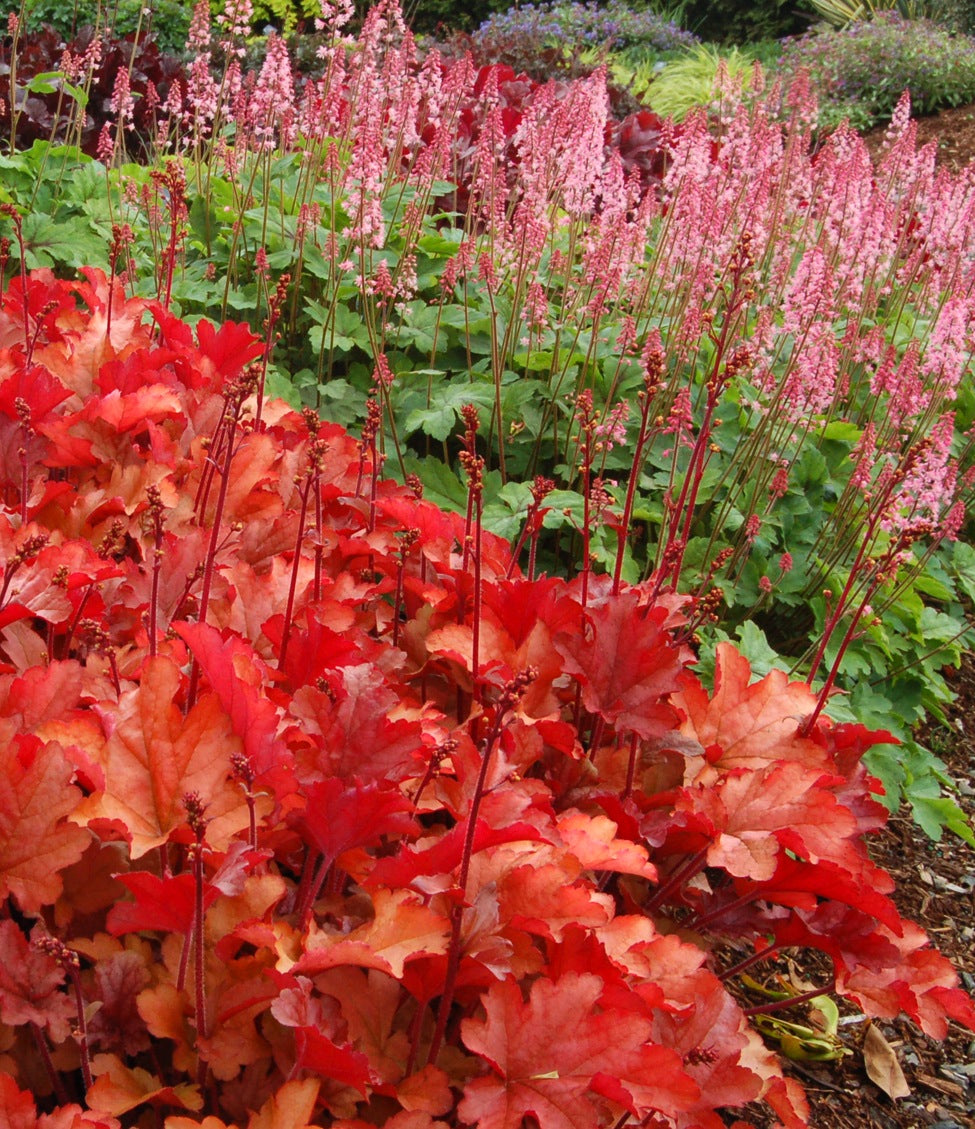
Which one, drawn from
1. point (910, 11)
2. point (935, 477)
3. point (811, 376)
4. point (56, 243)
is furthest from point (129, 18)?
point (910, 11)

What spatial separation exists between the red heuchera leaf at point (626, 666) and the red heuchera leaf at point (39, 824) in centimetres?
67

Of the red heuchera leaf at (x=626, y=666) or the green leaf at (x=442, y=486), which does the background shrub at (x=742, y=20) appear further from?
the red heuchera leaf at (x=626, y=666)

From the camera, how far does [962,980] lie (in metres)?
2.55

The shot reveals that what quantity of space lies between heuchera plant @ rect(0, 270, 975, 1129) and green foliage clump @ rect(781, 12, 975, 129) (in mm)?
13287

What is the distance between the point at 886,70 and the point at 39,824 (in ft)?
53.2

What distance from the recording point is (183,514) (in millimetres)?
1790

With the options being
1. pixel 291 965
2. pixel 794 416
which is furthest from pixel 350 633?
pixel 794 416

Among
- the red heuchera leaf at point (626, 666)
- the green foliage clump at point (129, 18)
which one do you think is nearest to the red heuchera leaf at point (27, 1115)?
the red heuchera leaf at point (626, 666)

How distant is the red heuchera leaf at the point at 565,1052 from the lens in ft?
3.50

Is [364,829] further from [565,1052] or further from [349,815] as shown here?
[565,1052]

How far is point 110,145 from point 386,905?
350cm

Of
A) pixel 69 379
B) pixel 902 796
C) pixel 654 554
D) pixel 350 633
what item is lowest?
pixel 902 796

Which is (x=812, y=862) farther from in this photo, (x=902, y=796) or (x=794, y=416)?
(x=794, y=416)

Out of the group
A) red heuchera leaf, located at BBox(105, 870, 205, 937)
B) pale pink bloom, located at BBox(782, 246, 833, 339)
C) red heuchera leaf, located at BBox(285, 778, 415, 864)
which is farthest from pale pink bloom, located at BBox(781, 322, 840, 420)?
red heuchera leaf, located at BBox(105, 870, 205, 937)
